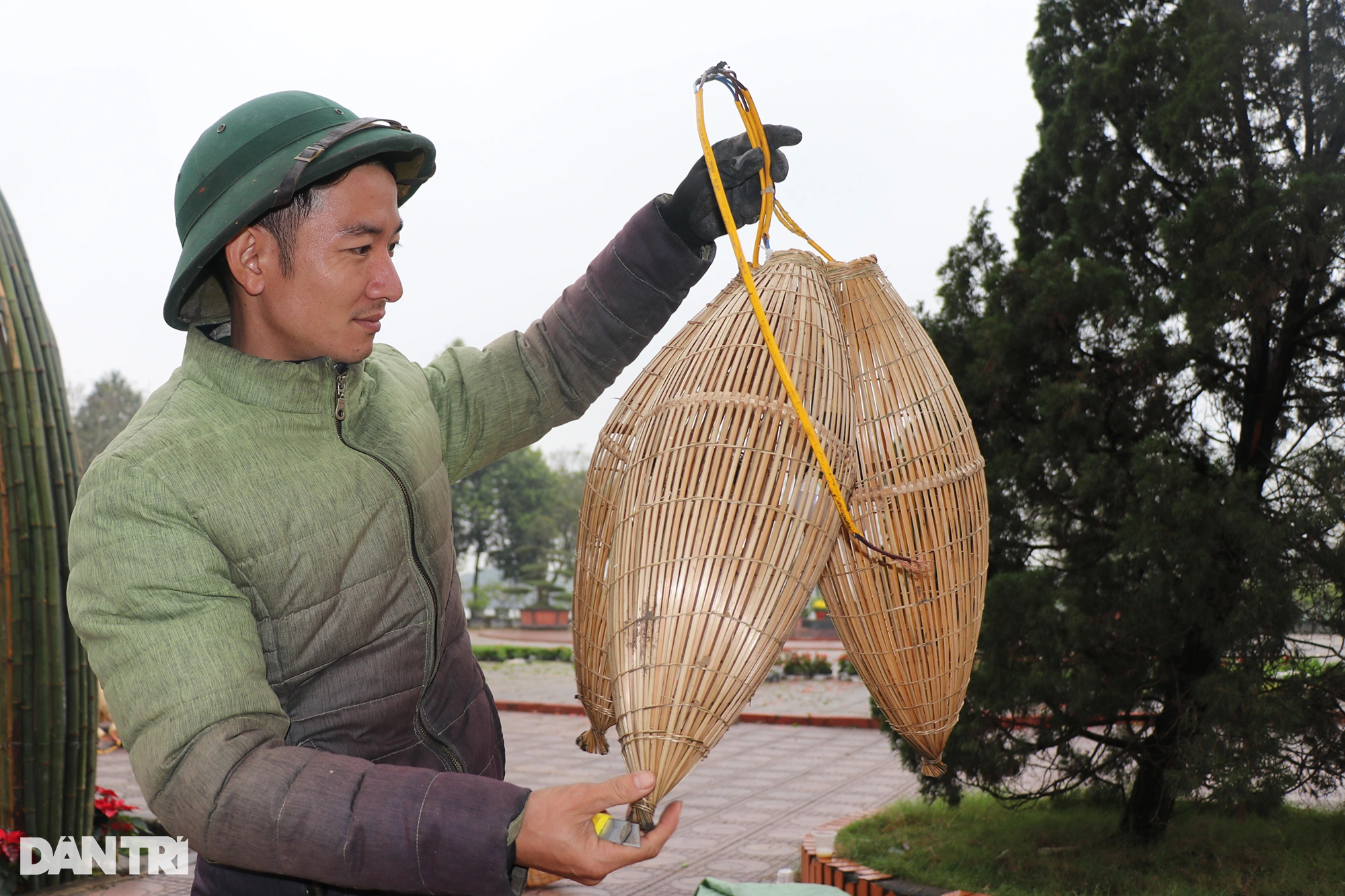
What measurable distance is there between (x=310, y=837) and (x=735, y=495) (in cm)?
63

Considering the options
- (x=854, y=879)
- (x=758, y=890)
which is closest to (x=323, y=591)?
(x=758, y=890)

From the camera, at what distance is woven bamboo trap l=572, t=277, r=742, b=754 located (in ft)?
5.45

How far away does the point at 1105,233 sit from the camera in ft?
14.2

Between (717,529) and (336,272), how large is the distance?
0.61 meters

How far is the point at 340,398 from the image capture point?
153 centimetres

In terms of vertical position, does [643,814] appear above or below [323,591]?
below

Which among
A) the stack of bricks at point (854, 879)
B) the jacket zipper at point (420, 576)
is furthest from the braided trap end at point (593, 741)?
the stack of bricks at point (854, 879)

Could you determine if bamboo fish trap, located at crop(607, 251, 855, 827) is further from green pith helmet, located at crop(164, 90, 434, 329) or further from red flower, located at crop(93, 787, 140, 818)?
red flower, located at crop(93, 787, 140, 818)

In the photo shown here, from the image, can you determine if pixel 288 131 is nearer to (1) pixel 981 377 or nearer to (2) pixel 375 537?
(2) pixel 375 537

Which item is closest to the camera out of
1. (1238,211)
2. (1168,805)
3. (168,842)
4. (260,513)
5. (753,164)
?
(260,513)

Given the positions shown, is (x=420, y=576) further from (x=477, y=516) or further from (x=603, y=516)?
(x=477, y=516)

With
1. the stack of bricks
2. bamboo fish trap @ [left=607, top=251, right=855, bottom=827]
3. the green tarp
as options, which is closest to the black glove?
bamboo fish trap @ [left=607, top=251, right=855, bottom=827]

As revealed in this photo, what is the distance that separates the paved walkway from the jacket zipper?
358 centimetres

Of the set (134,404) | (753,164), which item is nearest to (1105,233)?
(753,164)
